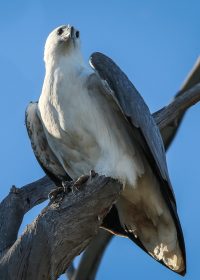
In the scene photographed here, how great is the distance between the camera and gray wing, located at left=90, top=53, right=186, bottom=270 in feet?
28.1

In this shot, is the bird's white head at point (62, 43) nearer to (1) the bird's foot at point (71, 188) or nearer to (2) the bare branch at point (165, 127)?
(2) the bare branch at point (165, 127)

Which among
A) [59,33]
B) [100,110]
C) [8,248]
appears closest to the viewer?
[8,248]

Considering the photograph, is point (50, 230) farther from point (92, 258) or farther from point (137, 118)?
point (92, 258)

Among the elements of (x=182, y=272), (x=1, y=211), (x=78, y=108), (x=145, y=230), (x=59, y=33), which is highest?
(x=59, y=33)

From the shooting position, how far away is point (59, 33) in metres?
9.54

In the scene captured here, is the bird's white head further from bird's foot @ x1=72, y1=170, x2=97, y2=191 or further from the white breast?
bird's foot @ x1=72, y1=170, x2=97, y2=191

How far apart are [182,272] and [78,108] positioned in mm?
1898

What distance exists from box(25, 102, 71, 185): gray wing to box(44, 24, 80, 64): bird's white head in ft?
1.85

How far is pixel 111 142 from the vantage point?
28.1 feet

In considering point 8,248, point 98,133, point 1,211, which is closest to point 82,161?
point 98,133

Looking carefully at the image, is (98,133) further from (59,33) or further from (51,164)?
(59,33)

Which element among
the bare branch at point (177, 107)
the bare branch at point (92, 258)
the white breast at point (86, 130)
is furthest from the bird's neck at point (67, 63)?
the bare branch at point (92, 258)

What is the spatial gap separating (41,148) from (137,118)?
1.14 m

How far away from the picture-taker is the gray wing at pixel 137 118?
Answer: 8.58 m
